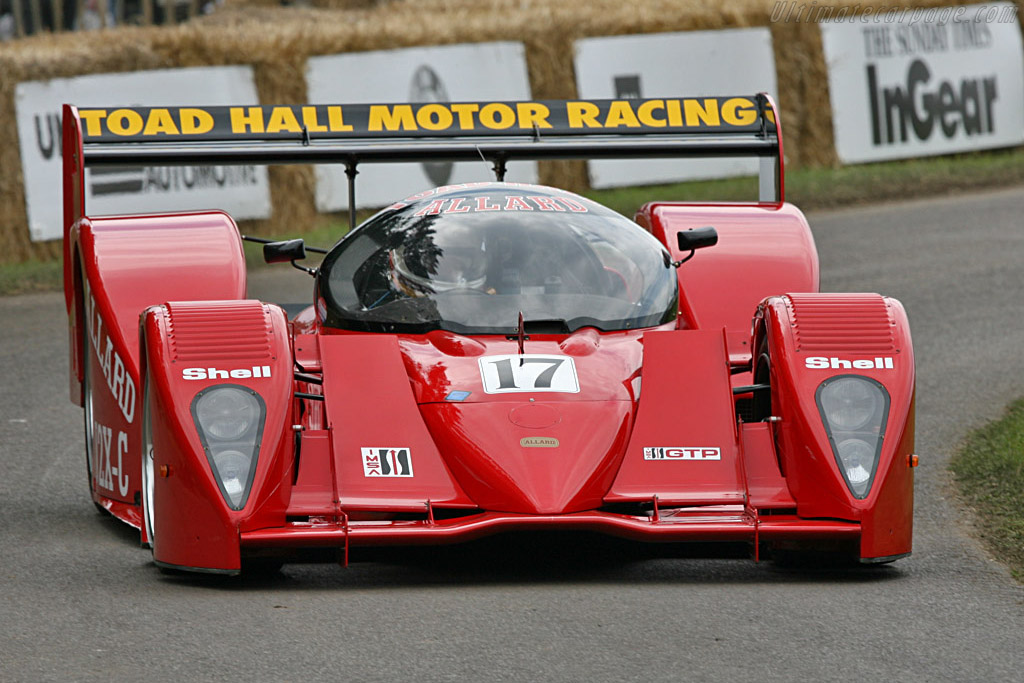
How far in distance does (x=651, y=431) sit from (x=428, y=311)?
1026mm

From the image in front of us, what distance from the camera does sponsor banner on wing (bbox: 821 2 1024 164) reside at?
18938mm

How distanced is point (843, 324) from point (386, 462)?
5.65ft

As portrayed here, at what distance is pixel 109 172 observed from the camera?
591 inches

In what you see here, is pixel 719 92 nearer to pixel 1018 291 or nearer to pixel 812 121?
pixel 812 121

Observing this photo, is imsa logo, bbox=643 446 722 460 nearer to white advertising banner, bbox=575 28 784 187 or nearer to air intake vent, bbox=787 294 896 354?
air intake vent, bbox=787 294 896 354

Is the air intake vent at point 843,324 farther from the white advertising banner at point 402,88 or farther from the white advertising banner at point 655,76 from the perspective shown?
the white advertising banner at point 655,76

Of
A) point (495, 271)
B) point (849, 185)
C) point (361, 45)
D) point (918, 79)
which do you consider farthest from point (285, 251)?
point (918, 79)

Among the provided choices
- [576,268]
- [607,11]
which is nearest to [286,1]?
[607,11]

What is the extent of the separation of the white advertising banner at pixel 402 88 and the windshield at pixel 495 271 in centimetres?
911

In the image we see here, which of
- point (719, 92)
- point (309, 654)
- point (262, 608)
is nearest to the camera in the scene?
point (309, 654)

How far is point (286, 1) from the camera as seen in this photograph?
74.0 feet

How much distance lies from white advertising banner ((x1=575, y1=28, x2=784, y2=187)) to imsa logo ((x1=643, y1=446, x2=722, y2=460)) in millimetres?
11727

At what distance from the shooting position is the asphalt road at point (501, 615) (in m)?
4.52

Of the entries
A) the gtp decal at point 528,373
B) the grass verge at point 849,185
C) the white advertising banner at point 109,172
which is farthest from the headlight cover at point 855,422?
the grass verge at point 849,185
